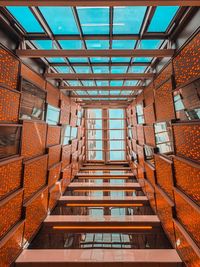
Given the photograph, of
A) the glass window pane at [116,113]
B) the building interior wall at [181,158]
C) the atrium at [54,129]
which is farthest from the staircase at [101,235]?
the glass window pane at [116,113]

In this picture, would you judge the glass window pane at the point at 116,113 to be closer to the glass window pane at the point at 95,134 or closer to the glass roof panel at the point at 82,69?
the glass window pane at the point at 95,134

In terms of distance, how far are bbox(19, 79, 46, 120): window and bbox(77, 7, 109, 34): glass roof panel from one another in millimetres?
1802

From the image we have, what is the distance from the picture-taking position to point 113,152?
1431 cm

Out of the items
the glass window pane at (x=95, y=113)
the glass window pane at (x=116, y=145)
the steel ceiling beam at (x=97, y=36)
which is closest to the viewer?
the steel ceiling beam at (x=97, y=36)

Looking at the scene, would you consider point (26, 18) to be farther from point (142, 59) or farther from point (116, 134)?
point (116, 134)

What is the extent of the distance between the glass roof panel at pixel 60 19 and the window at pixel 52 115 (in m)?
2.43

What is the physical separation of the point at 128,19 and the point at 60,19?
4.25 ft

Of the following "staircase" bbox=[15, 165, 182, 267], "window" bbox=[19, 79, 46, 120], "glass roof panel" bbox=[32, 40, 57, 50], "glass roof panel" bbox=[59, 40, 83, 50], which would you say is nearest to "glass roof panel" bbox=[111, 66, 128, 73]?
"glass roof panel" bbox=[59, 40, 83, 50]

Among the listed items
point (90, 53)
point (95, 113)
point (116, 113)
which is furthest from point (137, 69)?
point (95, 113)

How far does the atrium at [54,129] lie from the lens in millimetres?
2896

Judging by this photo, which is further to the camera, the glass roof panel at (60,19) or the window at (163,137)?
the window at (163,137)

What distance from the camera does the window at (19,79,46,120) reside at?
3802 millimetres

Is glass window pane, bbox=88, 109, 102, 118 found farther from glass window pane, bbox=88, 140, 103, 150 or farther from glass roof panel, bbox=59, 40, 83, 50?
glass roof panel, bbox=59, 40, 83, 50

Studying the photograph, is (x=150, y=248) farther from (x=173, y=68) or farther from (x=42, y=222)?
(x=173, y=68)
